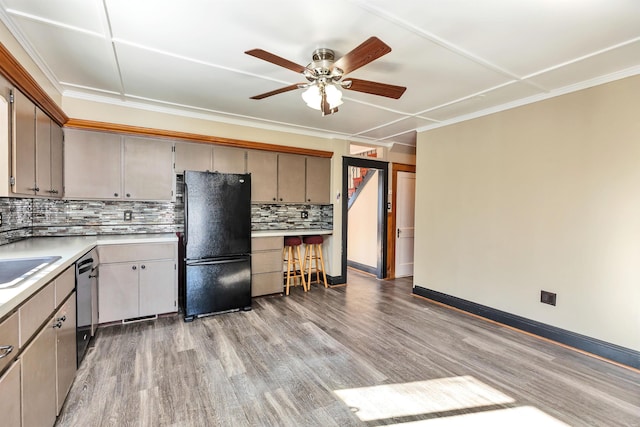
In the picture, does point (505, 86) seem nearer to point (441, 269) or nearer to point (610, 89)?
point (610, 89)

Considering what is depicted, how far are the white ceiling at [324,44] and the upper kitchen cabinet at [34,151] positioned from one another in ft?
1.52

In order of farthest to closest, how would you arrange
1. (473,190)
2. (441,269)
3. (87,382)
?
(441,269)
(473,190)
(87,382)

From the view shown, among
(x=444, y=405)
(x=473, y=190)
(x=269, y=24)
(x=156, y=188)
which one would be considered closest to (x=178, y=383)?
(x=444, y=405)

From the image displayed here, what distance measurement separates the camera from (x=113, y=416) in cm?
179

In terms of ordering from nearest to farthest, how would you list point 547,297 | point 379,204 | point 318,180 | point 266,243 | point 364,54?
point 364,54 < point 547,297 < point 266,243 < point 318,180 < point 379,204

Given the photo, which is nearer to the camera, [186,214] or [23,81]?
[23,81]

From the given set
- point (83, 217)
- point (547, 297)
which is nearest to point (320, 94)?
point (547, 297)

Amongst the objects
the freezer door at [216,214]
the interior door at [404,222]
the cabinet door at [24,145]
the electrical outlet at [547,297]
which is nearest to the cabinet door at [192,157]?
the freezer door at [216,214]

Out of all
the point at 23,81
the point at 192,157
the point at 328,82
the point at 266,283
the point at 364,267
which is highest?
the point at 328,82

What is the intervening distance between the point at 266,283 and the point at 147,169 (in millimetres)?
2051

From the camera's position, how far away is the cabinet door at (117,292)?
2.96 meters

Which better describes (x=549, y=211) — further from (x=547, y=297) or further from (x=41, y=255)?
(x=41, y=255)

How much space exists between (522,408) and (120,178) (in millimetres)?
4149

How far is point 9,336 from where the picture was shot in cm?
113
